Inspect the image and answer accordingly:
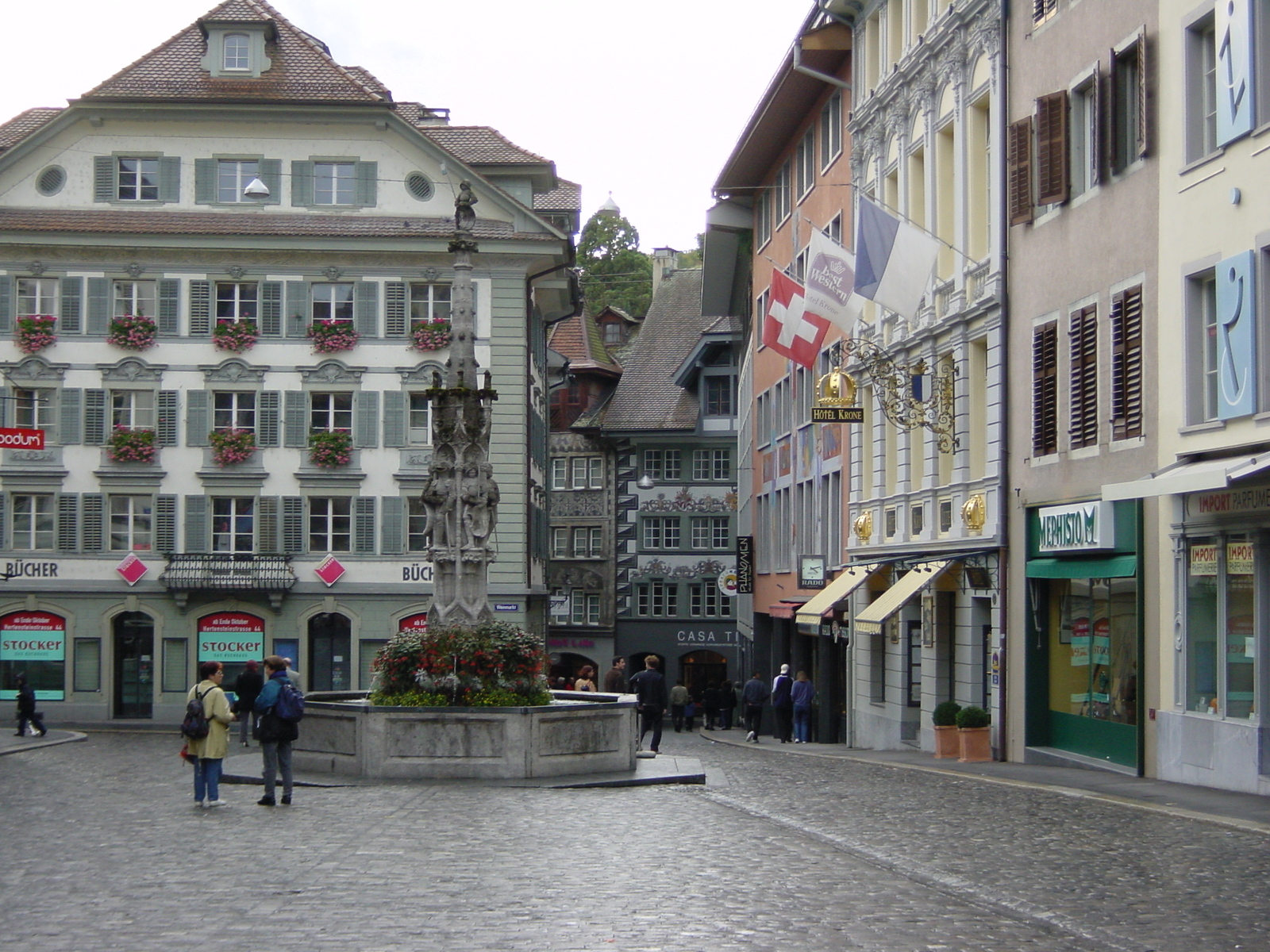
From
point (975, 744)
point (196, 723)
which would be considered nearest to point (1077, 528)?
point (975, 744)

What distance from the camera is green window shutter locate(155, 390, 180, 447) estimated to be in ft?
159

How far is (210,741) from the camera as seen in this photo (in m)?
19.0

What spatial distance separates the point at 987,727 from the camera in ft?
90.3

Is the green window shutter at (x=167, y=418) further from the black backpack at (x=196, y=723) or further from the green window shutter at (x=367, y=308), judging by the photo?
the black backpack at (x=196, y=723)

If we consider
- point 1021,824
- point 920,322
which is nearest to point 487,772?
point 1021,824

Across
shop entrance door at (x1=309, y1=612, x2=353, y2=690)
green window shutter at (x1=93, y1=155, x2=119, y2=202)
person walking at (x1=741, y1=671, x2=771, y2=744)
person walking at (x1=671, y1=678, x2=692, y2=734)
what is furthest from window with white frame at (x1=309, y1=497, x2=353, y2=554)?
person walking at (x1=741, y1=671, x2=771, y2=744)

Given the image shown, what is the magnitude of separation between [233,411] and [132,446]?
2730 millimetres

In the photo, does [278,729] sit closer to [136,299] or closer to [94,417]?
[94,417]

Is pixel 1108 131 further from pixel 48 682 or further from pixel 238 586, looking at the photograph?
pixel 48 682

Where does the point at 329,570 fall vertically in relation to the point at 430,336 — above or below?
below

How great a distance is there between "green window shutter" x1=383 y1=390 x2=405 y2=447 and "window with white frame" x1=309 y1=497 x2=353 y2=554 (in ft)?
6.59

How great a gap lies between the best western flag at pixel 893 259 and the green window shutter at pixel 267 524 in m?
25.0

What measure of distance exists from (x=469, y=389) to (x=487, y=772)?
572 cm

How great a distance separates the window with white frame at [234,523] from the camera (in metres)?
48.4
